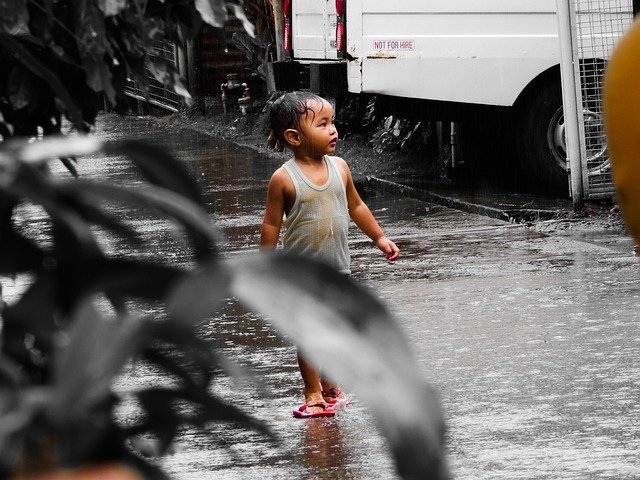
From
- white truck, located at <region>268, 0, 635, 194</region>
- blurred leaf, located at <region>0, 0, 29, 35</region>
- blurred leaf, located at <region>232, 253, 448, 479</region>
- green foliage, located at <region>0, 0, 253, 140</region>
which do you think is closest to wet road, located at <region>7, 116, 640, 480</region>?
green foliage, located at <region>0, 0, 253, 140</region>

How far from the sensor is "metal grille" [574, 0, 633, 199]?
32.3 ft

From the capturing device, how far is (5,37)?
5.91ft

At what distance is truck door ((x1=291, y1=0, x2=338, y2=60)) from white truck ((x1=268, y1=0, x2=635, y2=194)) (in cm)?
99

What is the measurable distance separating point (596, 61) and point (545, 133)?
3.13ft

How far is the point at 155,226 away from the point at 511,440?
18.2 ft

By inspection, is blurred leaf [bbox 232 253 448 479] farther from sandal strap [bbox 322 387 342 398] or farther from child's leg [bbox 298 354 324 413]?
sandal strap [bbox 322 387 342 398]

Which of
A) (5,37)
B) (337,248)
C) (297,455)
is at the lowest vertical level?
(297,455)

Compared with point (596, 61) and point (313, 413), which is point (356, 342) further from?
point (596, 61)

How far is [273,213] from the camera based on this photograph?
562 centimetres

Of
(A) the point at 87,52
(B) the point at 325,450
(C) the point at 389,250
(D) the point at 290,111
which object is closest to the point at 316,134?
(D) the point at 290,111

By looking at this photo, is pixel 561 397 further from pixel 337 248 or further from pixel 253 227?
pixel 253 227

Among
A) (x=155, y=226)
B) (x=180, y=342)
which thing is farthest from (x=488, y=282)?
(x=180, y=342)

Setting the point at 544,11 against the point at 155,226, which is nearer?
the point at 155,226

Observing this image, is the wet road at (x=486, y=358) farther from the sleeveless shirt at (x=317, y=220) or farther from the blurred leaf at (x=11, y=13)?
the sleeveless shirt at (x=317, y=220)
